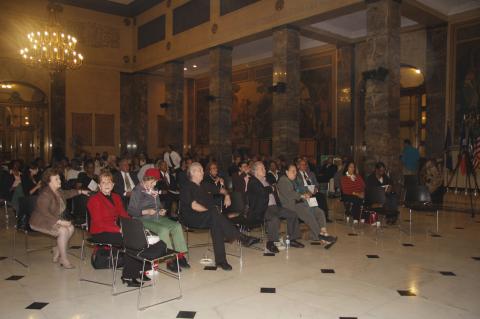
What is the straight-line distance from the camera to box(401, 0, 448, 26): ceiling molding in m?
10.5

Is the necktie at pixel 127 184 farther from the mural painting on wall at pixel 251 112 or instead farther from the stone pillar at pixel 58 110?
the stone pillar at pixel 58 110

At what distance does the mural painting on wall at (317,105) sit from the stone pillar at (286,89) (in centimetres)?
400

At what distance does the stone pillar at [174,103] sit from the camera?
16.5 meters

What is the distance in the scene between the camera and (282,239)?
6.49m

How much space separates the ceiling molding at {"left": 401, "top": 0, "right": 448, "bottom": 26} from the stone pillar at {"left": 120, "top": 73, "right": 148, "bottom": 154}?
12180 millimetres

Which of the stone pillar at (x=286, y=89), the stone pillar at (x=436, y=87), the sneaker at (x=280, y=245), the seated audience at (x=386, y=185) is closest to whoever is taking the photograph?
the sneaker at (x=280, y=245)

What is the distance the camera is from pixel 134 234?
12.8ft

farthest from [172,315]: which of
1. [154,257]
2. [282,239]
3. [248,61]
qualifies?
[248,61]

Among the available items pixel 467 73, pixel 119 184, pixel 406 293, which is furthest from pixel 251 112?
pixel 406 293

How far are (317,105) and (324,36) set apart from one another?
3112 millimetres

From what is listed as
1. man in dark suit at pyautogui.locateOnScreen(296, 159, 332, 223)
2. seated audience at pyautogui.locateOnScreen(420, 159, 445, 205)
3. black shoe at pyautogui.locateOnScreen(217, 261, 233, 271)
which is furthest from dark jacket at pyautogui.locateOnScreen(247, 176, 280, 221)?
seated audience at pyautogui.locateOnScreen(420, 159, 445, 205)

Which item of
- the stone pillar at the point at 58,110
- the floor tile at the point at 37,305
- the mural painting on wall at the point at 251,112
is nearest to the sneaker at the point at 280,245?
the floor tile at the point at 37,305

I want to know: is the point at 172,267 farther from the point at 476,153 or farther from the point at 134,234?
the point at 476,153

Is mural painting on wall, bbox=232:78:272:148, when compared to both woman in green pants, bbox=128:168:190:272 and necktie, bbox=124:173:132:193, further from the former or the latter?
woman in green pants, bbox=128:168:190:272
